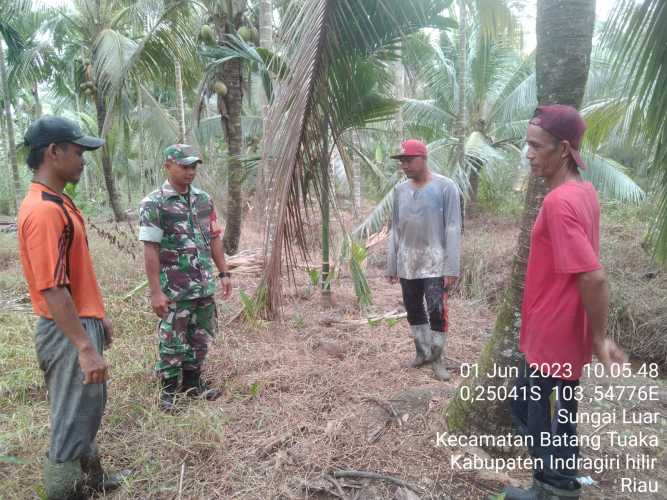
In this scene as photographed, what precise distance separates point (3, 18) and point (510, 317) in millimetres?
12741

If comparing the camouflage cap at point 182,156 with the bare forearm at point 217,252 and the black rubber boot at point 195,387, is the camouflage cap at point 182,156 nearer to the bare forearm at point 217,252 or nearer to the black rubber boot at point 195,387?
the bare forearm at point 217,252

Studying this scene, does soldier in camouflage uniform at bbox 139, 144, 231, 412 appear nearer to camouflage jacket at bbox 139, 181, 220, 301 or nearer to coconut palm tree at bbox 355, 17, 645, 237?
camouflage jacket at bbox 139, 181, 220, 301

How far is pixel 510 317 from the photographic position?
2.39 m

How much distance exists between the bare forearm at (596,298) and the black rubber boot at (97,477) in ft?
7.92

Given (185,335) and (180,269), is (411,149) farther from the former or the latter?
(185,335)

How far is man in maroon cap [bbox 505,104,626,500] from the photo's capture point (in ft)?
5.40

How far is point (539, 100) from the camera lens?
7.43 ft

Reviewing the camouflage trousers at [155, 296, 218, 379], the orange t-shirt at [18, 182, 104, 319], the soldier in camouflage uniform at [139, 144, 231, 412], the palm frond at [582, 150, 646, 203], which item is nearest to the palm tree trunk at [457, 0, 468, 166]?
the palm frond at [582, 150, 646, 203]

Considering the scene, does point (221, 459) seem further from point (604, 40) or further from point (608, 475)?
point (604, 40)

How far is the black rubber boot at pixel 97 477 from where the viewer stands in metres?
2.28

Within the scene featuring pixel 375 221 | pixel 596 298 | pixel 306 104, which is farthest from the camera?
pixel 375 221

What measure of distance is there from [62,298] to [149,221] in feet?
3.63

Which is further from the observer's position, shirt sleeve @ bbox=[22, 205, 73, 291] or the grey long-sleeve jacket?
the grey long-sleeve jacket

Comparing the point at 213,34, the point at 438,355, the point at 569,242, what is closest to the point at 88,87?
the point at 213,34
